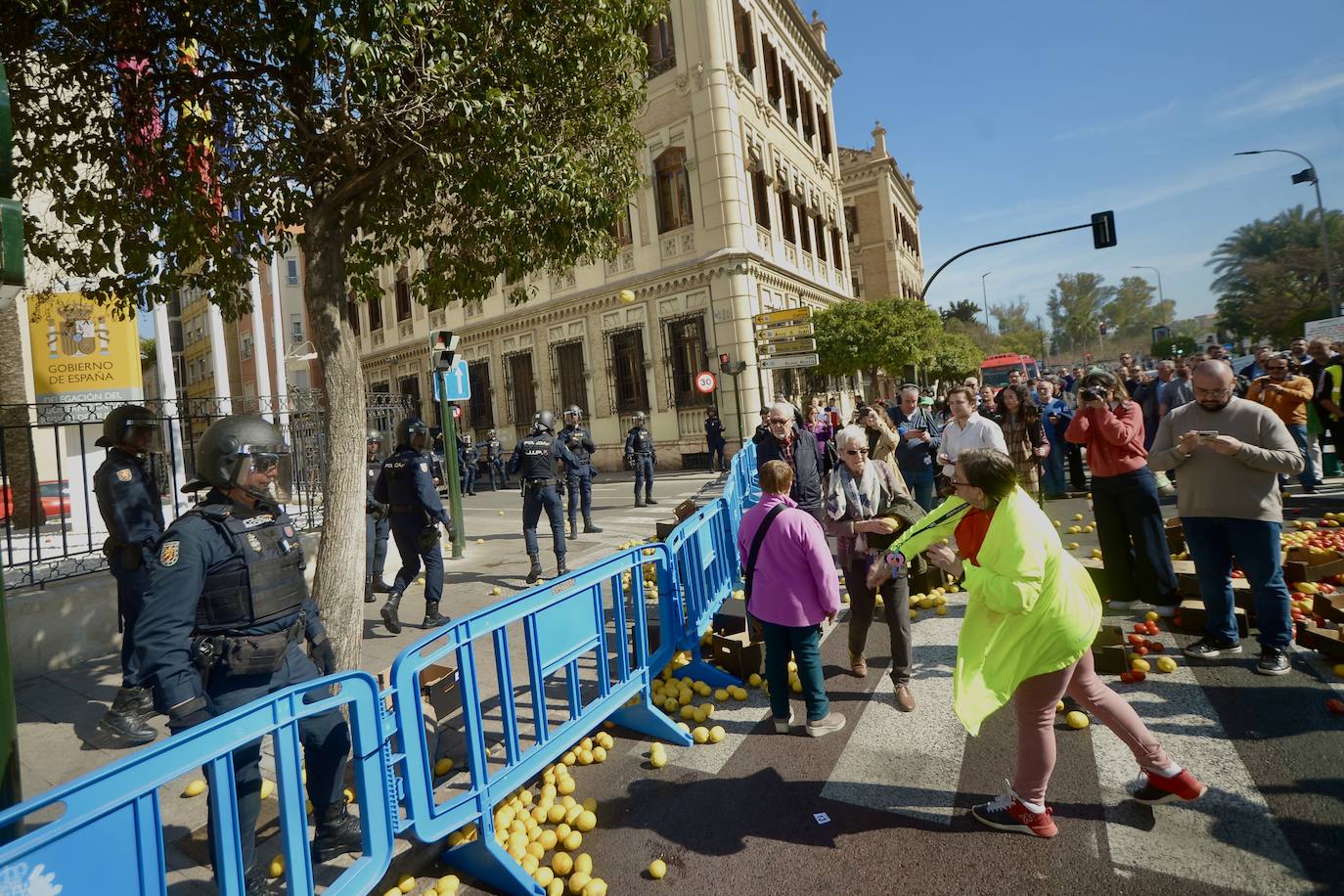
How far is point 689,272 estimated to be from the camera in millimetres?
20156

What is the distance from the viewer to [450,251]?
7.18 metres

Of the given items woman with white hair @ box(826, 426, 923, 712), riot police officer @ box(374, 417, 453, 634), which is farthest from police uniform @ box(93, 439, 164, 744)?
woman with white hair @ box(826, 426, 923, 712)

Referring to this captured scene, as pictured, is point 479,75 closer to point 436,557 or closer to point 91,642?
point 436,557

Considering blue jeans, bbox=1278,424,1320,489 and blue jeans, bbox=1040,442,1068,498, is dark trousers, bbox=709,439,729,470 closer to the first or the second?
blue jeans, bbox=1040,442,1068,498

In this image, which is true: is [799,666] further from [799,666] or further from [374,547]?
[374,547]

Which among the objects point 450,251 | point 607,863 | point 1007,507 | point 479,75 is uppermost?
point 479,75

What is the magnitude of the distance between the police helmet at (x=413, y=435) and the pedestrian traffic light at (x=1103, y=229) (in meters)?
17.8

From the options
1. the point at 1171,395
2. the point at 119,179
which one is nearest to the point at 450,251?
the point at 119,179

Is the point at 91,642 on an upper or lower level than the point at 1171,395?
lower

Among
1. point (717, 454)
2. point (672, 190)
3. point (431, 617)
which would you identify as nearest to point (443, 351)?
point (431, 617)

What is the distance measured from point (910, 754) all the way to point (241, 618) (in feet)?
10.8

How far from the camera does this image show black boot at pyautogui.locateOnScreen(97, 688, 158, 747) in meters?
4.55

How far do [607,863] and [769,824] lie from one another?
0.76m

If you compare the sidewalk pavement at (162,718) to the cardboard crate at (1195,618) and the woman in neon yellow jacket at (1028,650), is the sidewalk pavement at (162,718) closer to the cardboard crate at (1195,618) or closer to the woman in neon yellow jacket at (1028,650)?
the woman in neon yellow jacket at (1028,650)
